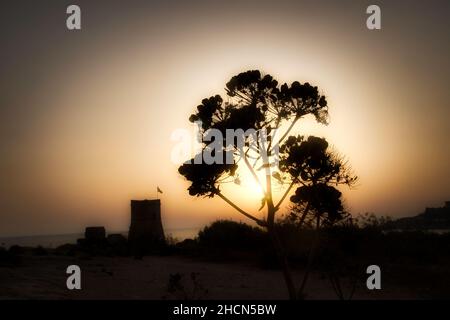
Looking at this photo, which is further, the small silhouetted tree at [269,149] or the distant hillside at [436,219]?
the distant hillside at [436,219]

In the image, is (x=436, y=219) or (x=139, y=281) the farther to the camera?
(x=436, y=219)

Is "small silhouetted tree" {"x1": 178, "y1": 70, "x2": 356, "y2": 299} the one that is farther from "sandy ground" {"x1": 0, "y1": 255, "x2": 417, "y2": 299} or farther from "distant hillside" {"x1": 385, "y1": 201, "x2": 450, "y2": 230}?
"distant hillside" {"x1": 385, "y1": 201, "x2": 450, "y2": 230}

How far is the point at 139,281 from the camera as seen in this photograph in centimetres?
2181

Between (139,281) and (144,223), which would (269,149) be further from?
(144,223)

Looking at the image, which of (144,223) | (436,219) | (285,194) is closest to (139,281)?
(285,194)

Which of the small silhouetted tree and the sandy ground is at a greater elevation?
the small silhouetted tree

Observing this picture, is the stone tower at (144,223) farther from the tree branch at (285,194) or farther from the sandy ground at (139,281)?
the tree branch at (285,194)

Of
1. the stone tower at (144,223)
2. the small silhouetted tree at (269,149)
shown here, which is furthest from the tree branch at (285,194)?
the stone tower at (144,223)

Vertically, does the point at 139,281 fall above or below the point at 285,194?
below

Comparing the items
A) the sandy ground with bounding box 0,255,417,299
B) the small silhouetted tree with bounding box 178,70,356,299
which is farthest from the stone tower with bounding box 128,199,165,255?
the small silhouetted tree with bounding box 178,70,356,299

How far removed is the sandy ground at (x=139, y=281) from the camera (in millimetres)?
17906

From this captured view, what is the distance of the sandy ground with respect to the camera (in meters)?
17.9
